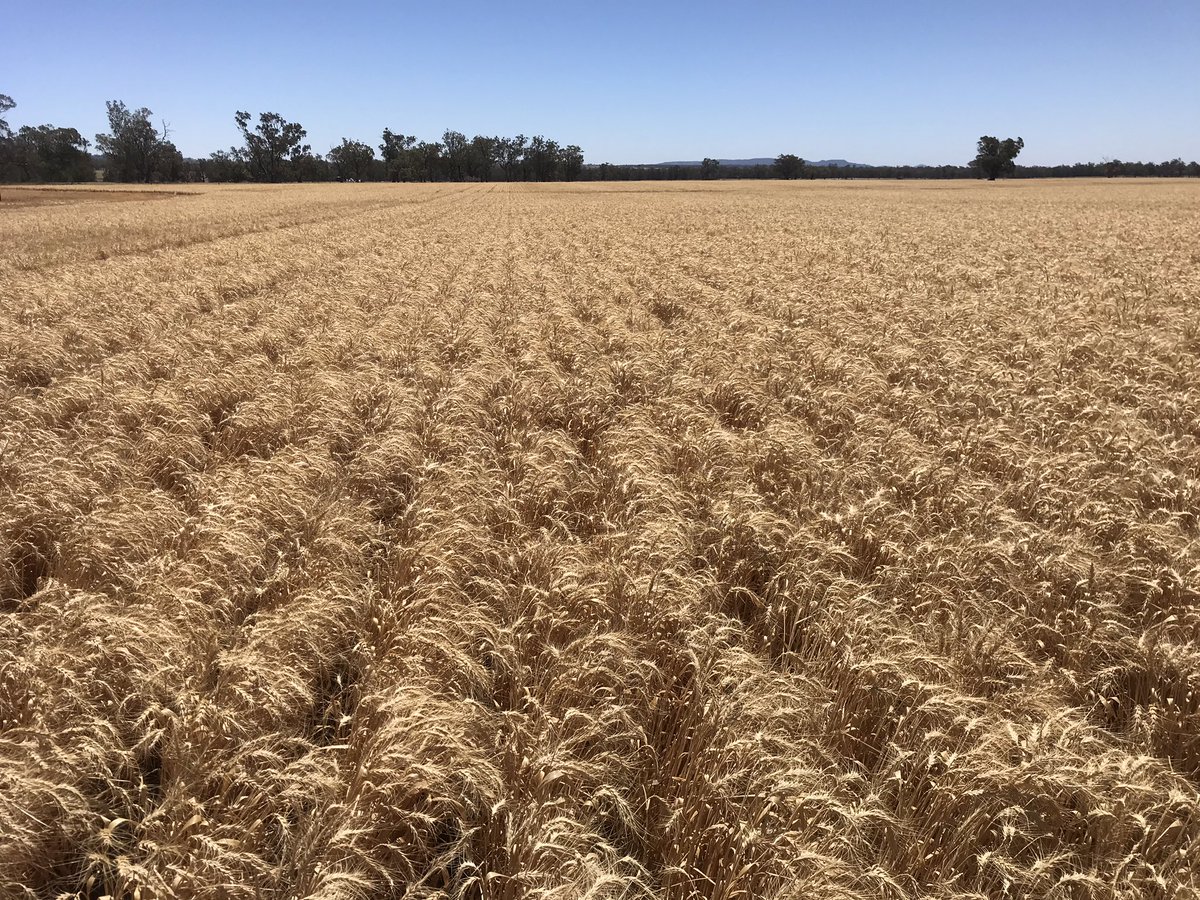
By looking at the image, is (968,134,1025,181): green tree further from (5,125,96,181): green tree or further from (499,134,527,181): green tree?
(5,125,96,181): green tree

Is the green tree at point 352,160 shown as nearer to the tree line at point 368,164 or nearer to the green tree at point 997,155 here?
the tree line at point 368,164

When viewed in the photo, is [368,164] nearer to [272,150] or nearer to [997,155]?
[272,150]

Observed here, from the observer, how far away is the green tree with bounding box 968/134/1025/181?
13406 centimetres

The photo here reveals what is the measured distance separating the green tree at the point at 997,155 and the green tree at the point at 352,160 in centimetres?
13551

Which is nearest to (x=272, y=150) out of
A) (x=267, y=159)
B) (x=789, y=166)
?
(x=267, y=159)

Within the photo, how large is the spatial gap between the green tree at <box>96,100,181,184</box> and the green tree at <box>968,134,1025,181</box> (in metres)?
165

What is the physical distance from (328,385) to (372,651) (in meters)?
4.85

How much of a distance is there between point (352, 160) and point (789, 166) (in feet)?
331

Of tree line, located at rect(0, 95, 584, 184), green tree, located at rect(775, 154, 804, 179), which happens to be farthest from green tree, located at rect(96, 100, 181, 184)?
green tree, located at rect(775, 154, 804, 179)

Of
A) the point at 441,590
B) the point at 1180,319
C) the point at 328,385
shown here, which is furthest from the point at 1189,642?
the point at 1180,319

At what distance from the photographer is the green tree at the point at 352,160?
150 metres

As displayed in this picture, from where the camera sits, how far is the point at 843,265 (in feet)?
62.3

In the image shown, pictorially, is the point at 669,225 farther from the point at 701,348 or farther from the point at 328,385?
the point at 328,385

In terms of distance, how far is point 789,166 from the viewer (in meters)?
149
